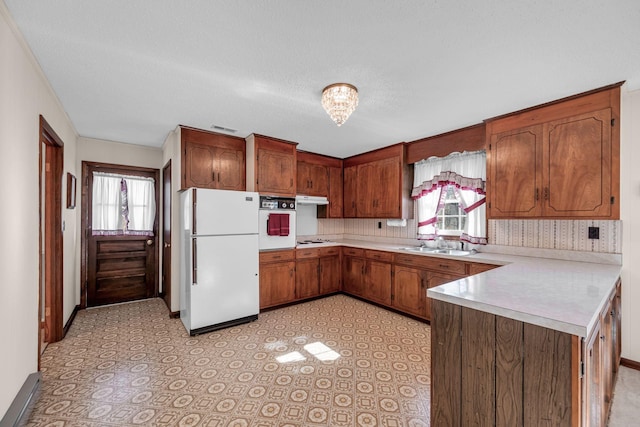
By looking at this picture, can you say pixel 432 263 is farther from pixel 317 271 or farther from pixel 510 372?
pixel 510 372

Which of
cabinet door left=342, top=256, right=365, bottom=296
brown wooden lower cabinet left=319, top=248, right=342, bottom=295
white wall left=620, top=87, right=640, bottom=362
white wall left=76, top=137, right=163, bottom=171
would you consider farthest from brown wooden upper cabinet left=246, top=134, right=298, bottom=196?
white wall left=620, top=87, right=640, bottom=362

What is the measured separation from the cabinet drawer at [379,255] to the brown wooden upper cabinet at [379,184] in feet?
2.04

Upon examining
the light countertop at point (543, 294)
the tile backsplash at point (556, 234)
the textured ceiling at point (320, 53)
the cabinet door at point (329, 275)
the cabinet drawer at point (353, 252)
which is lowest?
the cabinet door at point (329, 275)

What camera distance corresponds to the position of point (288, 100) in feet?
8.61

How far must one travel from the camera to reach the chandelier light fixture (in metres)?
2.28

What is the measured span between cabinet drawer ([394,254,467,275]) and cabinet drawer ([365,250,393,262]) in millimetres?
103

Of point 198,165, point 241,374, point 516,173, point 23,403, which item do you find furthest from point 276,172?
point 23,403

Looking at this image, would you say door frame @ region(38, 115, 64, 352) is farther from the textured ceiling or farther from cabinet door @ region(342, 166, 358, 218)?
cabinet door @ region(342, 166, 358, 218)

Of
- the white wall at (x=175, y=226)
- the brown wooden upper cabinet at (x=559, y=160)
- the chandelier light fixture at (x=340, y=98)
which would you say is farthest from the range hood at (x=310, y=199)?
the brown wooden upper cabinet at (x=559, y=160)

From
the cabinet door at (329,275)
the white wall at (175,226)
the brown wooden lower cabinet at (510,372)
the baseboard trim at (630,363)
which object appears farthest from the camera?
the cabinet door at (329,275)

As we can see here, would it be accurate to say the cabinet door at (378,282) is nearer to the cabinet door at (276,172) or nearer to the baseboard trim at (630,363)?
the cabinet door at (276,172)

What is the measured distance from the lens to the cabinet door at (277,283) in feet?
12.5

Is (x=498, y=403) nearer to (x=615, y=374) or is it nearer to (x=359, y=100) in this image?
(x=615, y=374)

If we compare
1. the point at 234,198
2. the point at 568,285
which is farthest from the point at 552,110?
the point at 234,198
